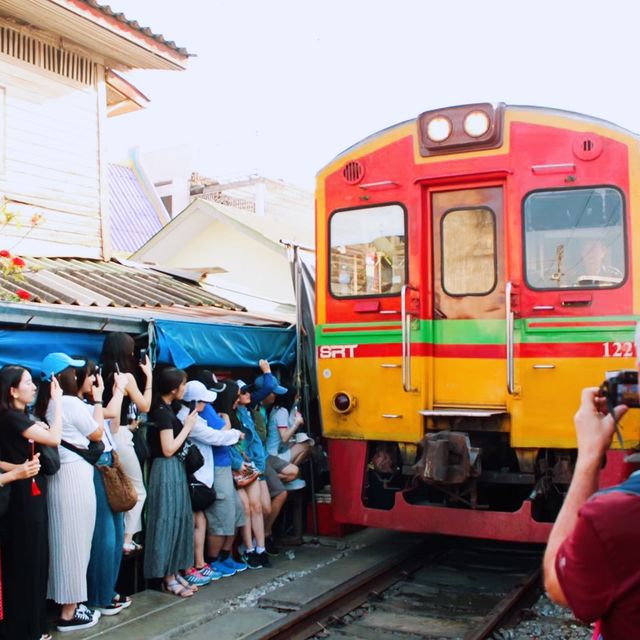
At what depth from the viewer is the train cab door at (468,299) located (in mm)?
6695

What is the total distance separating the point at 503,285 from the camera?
6.73m

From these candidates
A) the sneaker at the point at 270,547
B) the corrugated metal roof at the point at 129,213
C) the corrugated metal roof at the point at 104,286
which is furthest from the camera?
the corrugated metal roof at the point at 129,213

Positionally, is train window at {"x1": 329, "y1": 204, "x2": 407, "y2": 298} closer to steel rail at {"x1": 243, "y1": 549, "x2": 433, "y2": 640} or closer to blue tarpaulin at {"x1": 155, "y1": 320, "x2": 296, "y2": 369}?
blue tarpaulin at {"x1": 155, "y1": 320, "x2": 296, "y2": 369}

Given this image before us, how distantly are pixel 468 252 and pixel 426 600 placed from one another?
110 inches

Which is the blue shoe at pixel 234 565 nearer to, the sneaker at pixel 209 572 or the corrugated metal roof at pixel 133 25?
the sneaker at pixel 209 572

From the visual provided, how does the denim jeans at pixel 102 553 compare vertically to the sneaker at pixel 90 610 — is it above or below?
above

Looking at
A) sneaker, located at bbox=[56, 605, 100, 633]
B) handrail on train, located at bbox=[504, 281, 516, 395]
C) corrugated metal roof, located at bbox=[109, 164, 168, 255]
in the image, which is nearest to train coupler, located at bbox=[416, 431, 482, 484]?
handrail on train, located at bbox=[504, 281, 516, 395]

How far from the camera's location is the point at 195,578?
645 centimetres

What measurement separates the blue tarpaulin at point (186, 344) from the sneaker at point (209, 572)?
1.60m

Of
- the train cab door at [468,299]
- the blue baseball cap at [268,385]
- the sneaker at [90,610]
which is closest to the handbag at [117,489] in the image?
the sneaker at [90,610]

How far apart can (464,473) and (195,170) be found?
71.5 feet

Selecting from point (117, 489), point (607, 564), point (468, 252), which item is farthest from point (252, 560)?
point (607, 564)

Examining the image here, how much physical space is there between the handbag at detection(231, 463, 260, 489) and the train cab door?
1.63 meters

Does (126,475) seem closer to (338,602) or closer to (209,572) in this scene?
(209,572)
